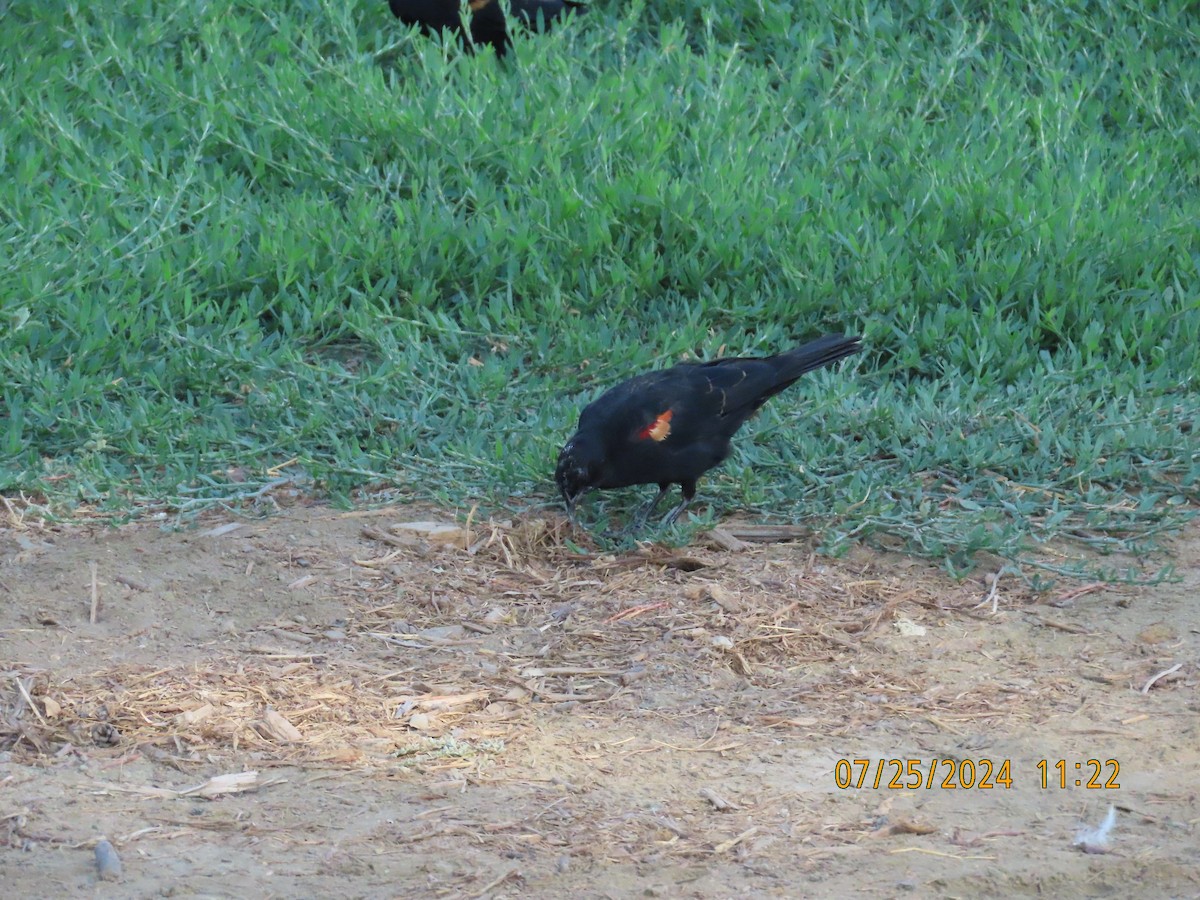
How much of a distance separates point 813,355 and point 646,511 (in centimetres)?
83

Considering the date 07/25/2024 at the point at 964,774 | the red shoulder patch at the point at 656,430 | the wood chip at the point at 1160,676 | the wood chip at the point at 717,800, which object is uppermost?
the red shoulder patch at the point at 656,430

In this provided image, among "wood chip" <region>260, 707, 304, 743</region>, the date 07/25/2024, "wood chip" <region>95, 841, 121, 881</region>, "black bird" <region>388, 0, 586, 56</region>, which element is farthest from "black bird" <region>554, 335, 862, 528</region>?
"black bird" <region>388, 0, 586, 56</region>

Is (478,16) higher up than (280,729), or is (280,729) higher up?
(478,16)

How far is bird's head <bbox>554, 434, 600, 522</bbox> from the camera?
15.1 feet

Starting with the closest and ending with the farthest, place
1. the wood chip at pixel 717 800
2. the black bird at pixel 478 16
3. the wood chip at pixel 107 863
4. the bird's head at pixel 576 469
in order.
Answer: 1. the wood chip at pixel 107 863
2. the wood chip at pixel 717 800
3. the bird's head at pixel 576 469
4. the black bird at pixel 478 16

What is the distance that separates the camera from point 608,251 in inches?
244

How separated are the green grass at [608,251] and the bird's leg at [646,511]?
21 cm

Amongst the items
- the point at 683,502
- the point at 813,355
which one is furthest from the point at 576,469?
the point at 813,355

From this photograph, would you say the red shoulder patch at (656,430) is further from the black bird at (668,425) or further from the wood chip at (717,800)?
the wood chip at (717,800)

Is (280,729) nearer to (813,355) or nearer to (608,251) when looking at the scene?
(813,355)

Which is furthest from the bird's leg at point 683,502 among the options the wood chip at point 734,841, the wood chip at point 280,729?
the wood chip at point 734,841

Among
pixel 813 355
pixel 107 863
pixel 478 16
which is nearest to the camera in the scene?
pixel 107 863

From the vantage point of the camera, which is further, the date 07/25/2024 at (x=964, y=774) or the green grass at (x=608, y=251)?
the green grass at (x=608, y=251)

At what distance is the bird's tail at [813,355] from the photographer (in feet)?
16.5
